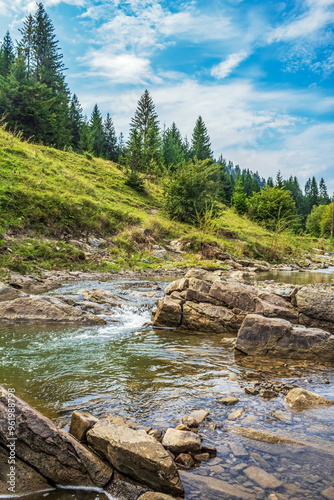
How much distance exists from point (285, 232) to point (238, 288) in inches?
792

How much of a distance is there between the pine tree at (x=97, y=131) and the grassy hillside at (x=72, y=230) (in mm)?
38605

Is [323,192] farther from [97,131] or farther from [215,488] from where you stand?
[215,488]

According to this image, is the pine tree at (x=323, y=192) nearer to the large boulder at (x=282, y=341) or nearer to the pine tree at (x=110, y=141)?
the pine tree at (x=110, y=141)

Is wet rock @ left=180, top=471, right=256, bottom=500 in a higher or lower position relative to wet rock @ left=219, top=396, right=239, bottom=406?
higher

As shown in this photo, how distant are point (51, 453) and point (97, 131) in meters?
69.7

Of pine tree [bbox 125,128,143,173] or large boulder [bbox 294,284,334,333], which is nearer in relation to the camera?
large boulder [bbox 294,284,334,333]

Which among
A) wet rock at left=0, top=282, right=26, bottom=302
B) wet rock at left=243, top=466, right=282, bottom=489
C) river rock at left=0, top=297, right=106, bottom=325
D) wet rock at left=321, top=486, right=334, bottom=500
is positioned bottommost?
wet rock at left=321, top=486, right=334, bottom=500

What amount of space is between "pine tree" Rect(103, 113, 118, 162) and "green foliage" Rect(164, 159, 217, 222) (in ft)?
131

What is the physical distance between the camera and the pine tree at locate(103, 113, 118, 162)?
6795 cm

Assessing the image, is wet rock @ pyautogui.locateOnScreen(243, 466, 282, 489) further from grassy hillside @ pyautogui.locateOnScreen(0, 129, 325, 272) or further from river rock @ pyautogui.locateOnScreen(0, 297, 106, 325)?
grassy hillside @ pyautogui.locateOnScreen(0, 129, 325, 272)

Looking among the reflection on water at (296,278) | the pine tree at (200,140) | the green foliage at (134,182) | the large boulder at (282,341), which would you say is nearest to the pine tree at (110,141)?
the pine tree at (200,140)

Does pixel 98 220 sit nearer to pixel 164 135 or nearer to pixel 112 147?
pixel 112 147

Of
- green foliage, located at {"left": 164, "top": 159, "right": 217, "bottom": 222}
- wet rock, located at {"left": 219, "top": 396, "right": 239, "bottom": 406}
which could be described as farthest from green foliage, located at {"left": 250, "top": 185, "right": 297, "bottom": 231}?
wet rock, located at {"left": 219, "top": 396, "right": 239, "bottom": 406}

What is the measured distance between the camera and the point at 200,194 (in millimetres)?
28656
